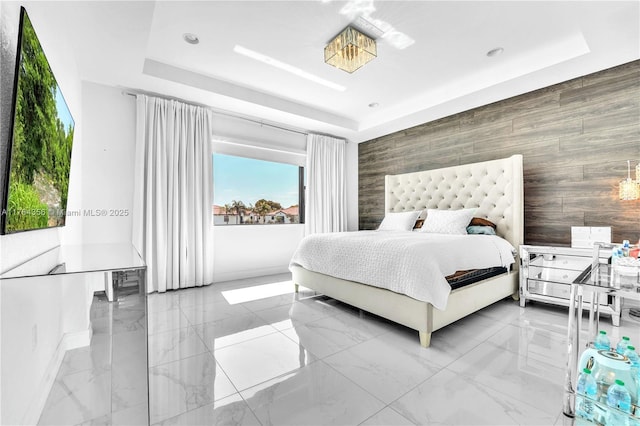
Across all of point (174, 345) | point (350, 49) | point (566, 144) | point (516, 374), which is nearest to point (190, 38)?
point (350, 49)

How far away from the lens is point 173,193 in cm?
349

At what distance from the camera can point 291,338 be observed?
85.7 inches

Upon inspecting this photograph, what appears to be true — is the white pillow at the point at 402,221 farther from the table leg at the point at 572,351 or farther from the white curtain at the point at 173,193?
the table leg at the point at 572,351

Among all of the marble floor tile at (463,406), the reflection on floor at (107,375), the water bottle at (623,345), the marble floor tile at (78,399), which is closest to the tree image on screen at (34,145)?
the reflection on floor at (107,375)

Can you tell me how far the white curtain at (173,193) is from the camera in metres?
3.30

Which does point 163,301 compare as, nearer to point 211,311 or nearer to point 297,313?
point 211,311

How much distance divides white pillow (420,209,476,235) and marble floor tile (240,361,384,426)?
233cm

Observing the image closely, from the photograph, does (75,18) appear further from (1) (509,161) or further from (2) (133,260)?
(1) (509,161)

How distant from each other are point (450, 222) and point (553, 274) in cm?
108

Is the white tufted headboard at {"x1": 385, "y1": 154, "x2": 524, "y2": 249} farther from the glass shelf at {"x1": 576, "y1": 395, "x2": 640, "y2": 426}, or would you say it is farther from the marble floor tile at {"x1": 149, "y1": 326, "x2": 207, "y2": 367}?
the marble floor tile at {"x1": 149, "y1": 326, "x2": 207, "y2": 367}

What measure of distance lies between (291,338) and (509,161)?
316 centimetres

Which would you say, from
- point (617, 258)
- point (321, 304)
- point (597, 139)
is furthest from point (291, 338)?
point (597, 139)

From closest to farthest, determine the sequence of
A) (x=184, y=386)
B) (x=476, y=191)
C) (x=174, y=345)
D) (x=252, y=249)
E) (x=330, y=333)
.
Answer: (x=184, y=386) → (x=174, y=345) → (x=330, y=333) → (x=476, y=191) → (x=252, y=249)

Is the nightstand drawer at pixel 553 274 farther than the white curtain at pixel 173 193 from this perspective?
No
